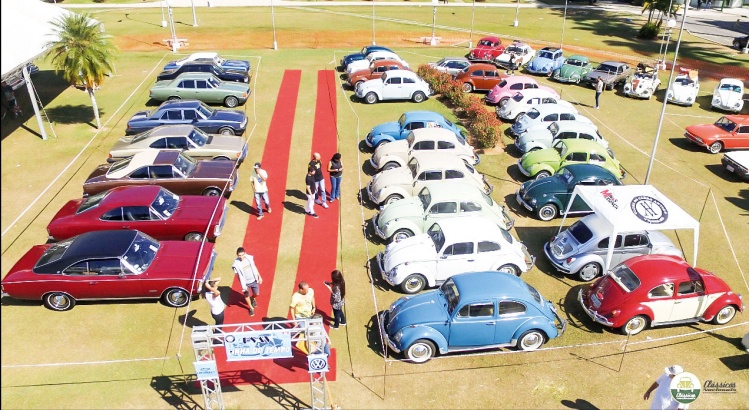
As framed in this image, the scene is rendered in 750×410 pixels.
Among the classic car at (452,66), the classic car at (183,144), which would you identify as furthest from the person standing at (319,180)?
the classic car at (452,66)

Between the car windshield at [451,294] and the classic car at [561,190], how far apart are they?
615 cm

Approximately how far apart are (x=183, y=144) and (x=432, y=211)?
928 cm

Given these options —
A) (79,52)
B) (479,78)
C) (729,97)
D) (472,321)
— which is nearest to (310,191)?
(472,321)

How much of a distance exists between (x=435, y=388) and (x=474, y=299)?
2023 mm

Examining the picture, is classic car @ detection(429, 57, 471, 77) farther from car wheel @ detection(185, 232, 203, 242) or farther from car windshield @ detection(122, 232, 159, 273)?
car windshield @ detection(122, 232, 159, 273)

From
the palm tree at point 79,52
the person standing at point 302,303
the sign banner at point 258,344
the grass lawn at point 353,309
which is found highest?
the palm tree at point 79,52

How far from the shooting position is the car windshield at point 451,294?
11.4 metres

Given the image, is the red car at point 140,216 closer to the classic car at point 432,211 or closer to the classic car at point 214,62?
the classic car at point 432,211

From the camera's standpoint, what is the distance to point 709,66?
36.2 meters

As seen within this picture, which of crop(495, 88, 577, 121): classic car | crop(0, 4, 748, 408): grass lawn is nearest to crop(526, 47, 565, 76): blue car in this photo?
crop(0, 4, 748, 408): grass lawn

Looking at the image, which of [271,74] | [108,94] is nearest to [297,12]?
[271,74]

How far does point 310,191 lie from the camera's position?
16.1m

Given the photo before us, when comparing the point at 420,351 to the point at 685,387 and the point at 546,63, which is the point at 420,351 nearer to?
the point at 685,387

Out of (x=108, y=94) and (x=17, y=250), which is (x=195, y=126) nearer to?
(x=17, y=250)
